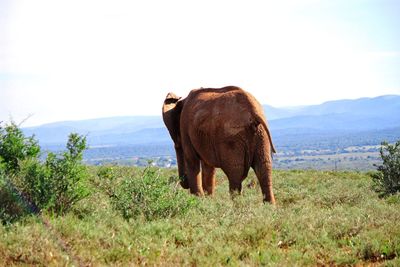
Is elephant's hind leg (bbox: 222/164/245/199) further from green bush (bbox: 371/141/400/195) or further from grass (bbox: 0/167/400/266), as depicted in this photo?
green bush (bbox: 371/141/400/195)

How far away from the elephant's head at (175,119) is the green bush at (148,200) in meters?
4.92

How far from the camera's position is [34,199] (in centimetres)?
872

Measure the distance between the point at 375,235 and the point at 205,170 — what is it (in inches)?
270

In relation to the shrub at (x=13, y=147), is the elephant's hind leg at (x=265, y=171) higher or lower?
lower

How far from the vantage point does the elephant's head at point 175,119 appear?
15094mm

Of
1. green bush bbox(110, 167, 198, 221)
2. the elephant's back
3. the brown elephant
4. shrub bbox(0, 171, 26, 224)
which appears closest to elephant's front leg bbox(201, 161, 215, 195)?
the brown elephant

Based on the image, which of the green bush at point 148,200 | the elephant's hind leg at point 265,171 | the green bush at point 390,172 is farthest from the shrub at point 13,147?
the green bush at point 390,172

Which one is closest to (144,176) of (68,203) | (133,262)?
(68,203)

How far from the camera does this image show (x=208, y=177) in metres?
14.9

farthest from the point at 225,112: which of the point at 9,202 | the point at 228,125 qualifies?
the point at 9,202

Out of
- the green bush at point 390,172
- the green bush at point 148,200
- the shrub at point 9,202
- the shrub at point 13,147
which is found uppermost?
the shrub at point 13,147

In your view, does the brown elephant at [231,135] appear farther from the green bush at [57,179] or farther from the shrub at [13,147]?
the shrub at [13,147]

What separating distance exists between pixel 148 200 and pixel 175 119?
19.2 ft

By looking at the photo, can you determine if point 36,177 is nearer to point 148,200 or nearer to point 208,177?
point 148,200
